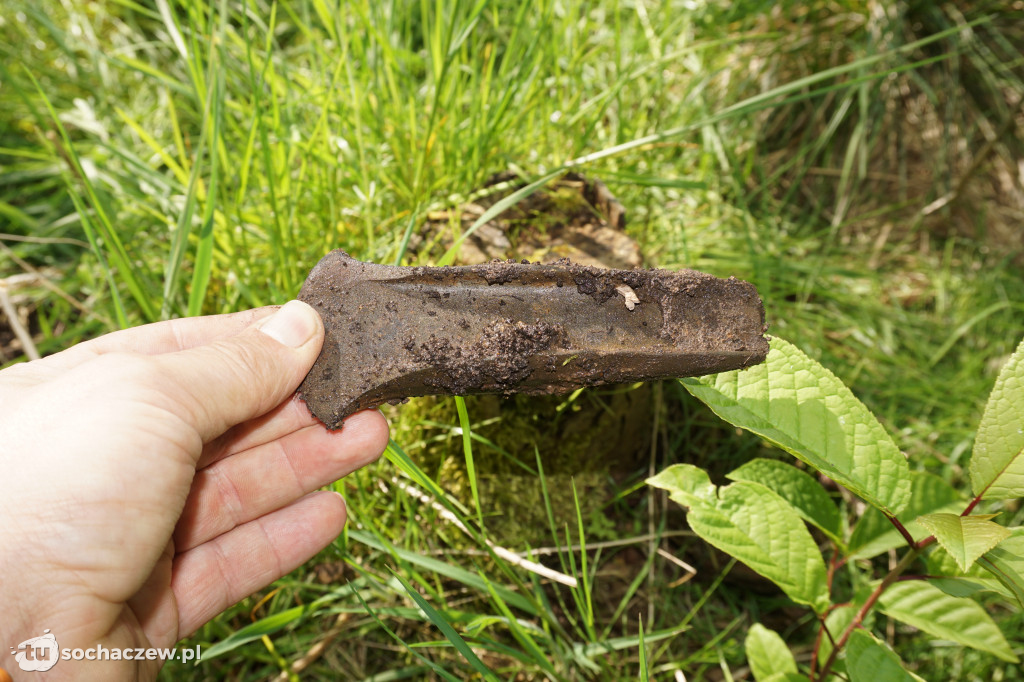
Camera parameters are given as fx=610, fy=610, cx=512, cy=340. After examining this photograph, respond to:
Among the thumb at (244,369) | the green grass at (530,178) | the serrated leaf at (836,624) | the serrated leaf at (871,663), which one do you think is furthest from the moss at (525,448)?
the serrated leaf at (871,663)

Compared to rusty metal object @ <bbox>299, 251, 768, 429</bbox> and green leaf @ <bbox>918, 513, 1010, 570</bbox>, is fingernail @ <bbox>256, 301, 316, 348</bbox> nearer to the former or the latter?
rusty metal object @ <bbox>299, 251, 768, 429</bbox>

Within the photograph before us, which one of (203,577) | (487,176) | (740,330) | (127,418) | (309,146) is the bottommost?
(203,577)

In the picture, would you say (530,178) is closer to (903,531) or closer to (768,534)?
(768,534)

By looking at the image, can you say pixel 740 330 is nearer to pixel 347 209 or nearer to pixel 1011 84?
pixel 347 209

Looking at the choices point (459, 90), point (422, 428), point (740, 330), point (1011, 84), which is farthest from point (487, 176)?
point (1011, 84)

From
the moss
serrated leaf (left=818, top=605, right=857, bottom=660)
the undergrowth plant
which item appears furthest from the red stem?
the moss

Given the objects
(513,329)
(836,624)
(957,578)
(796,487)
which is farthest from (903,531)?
(513,329)

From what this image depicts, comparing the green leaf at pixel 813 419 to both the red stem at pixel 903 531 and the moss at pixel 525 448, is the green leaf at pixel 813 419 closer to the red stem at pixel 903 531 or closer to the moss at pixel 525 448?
the red stem at pixel 903 531
